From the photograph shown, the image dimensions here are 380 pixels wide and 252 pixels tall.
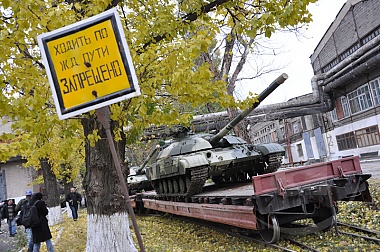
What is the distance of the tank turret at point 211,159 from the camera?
10375mm

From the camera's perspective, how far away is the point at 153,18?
24.6ft

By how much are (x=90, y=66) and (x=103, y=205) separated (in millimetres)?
3554

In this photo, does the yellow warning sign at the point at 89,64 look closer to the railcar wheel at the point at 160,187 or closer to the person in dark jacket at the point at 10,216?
the railcar wheel at the point at 160,187

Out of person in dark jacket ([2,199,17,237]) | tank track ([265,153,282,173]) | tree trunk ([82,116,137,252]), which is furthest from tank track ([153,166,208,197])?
person in dark jacket ([2,199,17,237])

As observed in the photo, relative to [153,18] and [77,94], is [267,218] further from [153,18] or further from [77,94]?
[77,94]

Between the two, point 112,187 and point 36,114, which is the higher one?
point 36,114

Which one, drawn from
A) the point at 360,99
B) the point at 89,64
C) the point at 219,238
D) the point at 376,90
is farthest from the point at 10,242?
the point at 360,99

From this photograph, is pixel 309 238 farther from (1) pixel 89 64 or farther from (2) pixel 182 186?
(1) pixel 89 64

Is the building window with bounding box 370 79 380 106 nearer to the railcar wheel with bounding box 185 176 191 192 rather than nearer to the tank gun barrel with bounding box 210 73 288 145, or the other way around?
the tank gun barrel with bounding box 210 73 288 145

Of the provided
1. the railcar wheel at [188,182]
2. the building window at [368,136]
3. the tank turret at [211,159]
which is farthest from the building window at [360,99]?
the railcar wheel at [188,182]

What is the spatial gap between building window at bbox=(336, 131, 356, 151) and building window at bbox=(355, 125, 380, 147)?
788 millimetres

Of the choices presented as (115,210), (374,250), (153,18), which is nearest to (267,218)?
(374,250)

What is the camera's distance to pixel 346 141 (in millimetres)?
28672

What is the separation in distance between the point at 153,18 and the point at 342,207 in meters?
7.20
